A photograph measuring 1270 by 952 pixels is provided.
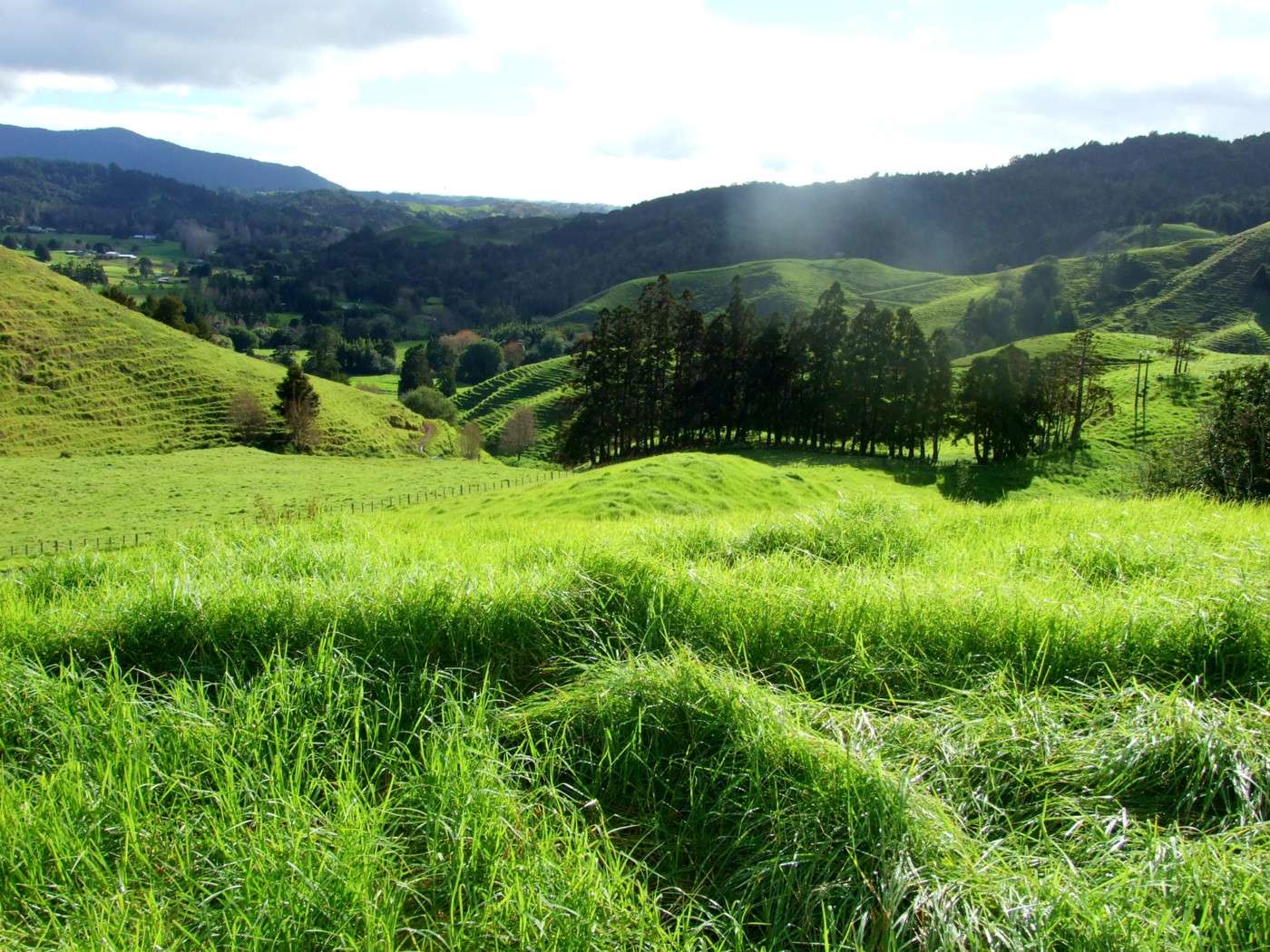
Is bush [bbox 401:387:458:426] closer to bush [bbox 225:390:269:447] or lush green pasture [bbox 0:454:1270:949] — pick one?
bush [bbox 225:390:269:447]

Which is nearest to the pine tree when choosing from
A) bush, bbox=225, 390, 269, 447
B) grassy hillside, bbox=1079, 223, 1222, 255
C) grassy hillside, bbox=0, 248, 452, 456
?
grassy hillside, bbox=0, 248, 452, 456

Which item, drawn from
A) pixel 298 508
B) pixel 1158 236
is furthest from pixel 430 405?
pixel 1158 236

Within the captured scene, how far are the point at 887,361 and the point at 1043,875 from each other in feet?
196

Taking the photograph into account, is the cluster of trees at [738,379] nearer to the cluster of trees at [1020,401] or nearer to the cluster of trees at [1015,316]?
the cluster of trees at [1020,401]

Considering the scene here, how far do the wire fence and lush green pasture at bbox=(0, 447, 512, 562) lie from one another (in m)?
0.20

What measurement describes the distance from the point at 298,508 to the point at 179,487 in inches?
712

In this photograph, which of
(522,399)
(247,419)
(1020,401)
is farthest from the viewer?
(522,399)

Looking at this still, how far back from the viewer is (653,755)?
436 cm

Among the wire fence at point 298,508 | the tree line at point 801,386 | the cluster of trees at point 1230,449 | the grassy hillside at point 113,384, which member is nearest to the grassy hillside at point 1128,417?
the tree line at point 801,386

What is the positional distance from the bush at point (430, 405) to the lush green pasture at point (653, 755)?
333ft

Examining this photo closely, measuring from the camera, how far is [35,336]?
73.3m

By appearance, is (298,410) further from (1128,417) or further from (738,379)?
(1128,417)

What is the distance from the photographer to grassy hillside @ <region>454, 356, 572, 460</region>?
103 meters

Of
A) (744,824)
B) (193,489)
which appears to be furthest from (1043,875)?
(193,489)
